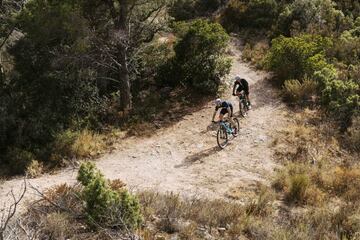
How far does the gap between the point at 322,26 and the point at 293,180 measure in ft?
37.8

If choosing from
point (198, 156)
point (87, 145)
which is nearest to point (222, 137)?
point (198, 156)

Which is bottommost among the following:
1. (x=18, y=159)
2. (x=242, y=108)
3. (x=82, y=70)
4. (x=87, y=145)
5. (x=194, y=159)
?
(x=194, y=159)

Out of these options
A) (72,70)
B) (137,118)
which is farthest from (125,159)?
(72,70)

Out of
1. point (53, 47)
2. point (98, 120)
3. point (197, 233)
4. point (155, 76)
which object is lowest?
point (197, 233)

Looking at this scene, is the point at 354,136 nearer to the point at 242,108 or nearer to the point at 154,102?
the point at 242,108

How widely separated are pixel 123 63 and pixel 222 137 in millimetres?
4578

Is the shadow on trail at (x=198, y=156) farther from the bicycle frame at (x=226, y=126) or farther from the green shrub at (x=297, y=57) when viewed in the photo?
the green shrub at (x=297, y=57)

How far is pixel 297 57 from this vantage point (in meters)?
18.6

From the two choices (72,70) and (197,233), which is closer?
(197,233)

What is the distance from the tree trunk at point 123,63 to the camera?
16.1 m

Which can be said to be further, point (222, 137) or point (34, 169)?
point (222, 137)

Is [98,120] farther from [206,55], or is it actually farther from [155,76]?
[206,55]

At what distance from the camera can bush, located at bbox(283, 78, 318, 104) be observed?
57.4 feet

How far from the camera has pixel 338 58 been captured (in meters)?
19.8
